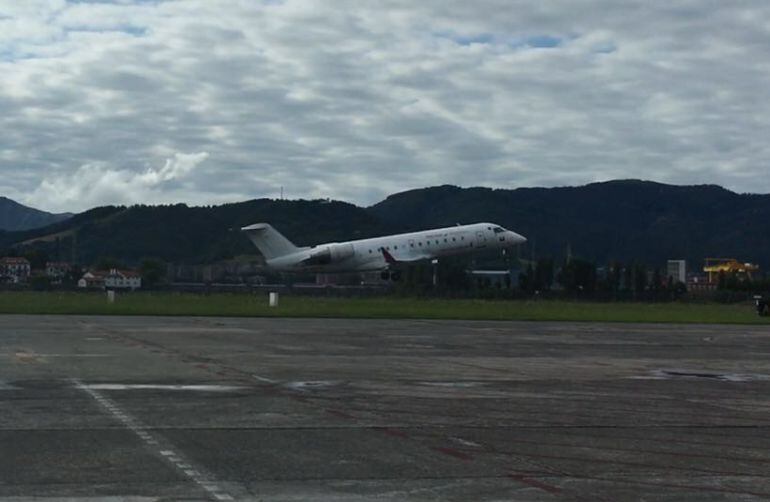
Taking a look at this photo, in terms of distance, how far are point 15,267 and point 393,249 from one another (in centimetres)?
9893

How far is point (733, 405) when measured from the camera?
18.5 metres

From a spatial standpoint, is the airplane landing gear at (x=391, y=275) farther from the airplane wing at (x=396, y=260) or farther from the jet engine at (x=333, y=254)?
the jet engine at (x=333, y=254)

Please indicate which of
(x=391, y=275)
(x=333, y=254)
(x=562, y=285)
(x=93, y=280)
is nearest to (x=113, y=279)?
(x=93, y=280)

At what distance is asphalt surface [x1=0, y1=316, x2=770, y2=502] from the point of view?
11312 millimetres

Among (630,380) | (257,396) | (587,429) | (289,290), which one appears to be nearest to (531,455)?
(587,429)

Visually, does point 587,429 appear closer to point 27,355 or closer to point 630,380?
point 630,380

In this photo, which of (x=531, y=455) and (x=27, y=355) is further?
(x=27, y=355)

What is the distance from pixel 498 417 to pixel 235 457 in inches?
191

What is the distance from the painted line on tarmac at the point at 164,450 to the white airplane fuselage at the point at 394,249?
Result: 72988mm

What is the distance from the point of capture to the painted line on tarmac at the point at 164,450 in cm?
1095

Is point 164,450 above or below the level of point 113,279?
below

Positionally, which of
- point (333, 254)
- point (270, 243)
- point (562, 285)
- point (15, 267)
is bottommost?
point (562, 285)

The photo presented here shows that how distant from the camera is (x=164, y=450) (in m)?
13.0

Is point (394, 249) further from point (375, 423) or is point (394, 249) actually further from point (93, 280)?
point (375, 423)
